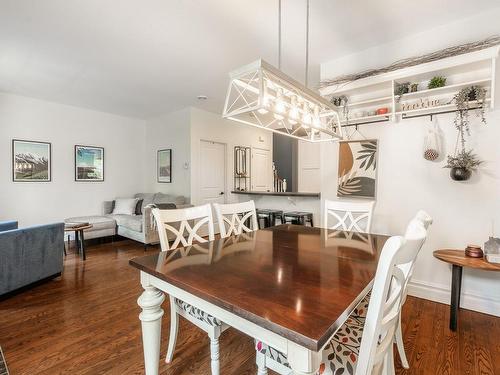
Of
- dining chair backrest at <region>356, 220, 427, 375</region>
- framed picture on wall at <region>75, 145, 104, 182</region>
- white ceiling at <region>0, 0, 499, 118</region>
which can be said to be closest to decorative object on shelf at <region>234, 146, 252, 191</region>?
white ceiling at <region>0, 0, 499, 118</region>

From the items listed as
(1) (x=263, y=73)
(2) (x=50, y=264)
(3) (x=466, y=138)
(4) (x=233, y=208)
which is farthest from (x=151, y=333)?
(3) (x=466, y=138)

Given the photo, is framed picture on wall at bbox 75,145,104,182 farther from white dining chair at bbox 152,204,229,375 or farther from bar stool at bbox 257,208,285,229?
white dining chair at bbox 152,204,229,375

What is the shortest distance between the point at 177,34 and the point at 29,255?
2.63 m

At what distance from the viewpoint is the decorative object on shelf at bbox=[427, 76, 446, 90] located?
240 centimetres

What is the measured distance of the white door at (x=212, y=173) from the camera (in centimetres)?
538

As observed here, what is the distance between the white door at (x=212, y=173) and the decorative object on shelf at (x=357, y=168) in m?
3.05

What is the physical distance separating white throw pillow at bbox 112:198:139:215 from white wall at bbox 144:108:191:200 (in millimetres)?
751

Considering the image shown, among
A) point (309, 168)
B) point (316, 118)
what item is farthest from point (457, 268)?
point (309, 168)

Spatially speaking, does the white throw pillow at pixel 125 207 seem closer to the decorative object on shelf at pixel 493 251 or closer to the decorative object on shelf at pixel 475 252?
the decorative object on shelf at pixel 475 252

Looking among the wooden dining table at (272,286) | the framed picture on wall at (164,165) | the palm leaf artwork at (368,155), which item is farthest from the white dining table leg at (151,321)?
the framed picture on wall at (164,165)

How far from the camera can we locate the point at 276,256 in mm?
1474

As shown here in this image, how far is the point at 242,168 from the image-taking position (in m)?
6.24

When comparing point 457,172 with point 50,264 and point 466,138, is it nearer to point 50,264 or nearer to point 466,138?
Result: point 466,138

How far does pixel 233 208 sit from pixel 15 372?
1.72 m
